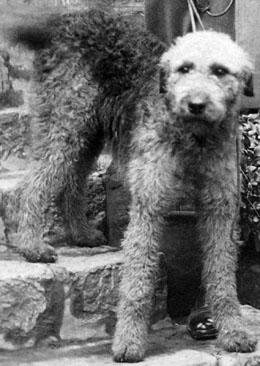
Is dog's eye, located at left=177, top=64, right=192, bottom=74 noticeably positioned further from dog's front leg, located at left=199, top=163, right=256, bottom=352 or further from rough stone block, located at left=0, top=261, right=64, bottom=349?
rough stone block, located at left=0, top=261, right=64, bottom=349

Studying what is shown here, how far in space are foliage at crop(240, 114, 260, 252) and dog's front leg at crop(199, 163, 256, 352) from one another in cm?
62

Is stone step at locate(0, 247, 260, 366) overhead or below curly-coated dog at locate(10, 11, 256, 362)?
below

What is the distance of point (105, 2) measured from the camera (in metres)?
6.65

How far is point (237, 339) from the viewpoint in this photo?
4289 mm

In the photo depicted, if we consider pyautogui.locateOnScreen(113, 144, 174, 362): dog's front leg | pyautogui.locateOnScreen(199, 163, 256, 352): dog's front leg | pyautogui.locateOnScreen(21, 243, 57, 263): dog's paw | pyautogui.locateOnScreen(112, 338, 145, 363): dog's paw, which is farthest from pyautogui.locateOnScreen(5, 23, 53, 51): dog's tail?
pyautogui.locateOnScreen(112, 338, 145, 363): dog's paw

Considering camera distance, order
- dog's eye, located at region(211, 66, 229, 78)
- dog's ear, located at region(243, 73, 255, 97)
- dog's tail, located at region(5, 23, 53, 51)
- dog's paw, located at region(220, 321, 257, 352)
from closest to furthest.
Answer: dog's eye, located at region(211, 66, 229, 78), dog's ear, located at region(243, 73, 255, 97), dog's paw, located at region(220, 321, 257, 352), dog's tail, located at region(5, 23, 53, 51)

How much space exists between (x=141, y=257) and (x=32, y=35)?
4.51 feet

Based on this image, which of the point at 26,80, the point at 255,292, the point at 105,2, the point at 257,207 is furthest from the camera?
the point at 105,2

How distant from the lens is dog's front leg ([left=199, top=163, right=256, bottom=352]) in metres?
4.29

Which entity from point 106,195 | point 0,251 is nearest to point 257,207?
point 106,195

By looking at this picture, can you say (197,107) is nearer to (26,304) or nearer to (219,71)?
(219,71)

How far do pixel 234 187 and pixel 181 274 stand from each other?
2.82 ft

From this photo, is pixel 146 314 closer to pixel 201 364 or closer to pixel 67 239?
pixel 201 364

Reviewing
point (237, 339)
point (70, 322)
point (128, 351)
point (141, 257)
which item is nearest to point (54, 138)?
point (141, 257)
